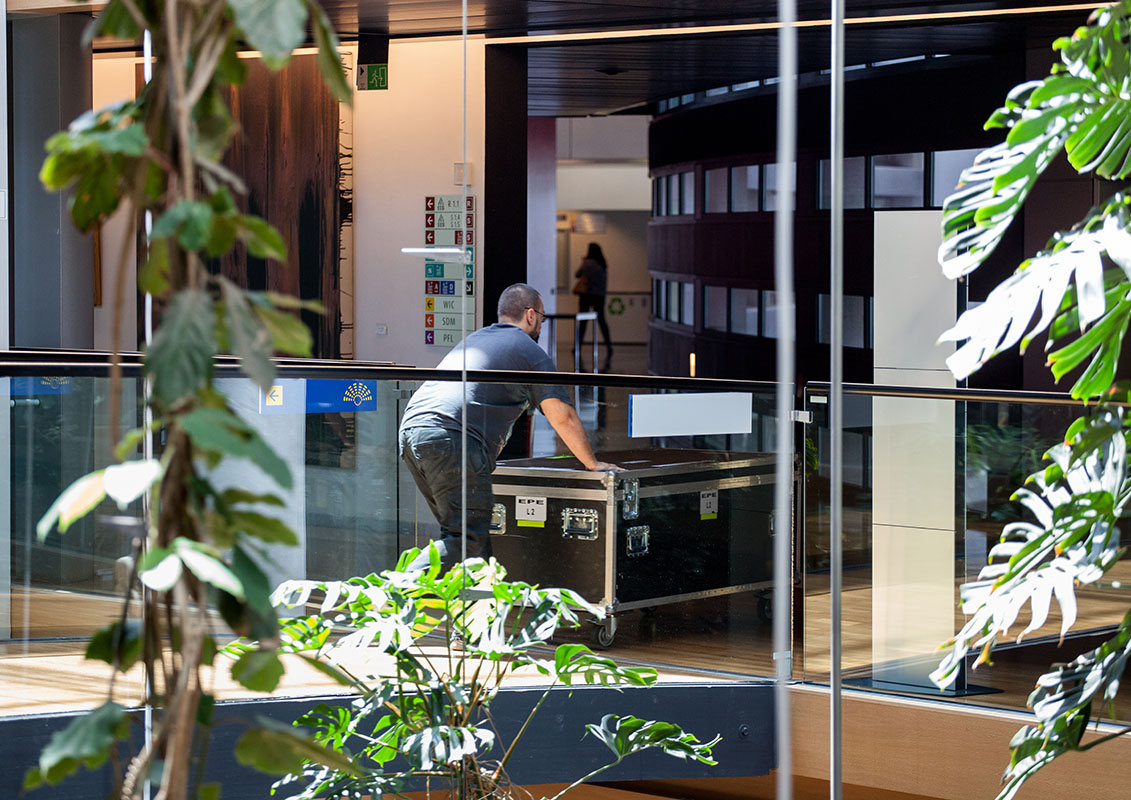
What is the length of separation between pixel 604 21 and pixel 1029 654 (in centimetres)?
448

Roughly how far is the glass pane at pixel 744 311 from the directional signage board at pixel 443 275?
423 cm

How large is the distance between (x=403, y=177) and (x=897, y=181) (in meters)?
3.87

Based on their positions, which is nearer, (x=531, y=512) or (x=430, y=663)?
(x=430, y=663)

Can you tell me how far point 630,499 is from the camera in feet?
15.6

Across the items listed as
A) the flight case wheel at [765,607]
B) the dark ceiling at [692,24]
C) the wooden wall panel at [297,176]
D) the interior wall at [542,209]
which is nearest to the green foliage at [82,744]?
the flight case wheel at [765,607]

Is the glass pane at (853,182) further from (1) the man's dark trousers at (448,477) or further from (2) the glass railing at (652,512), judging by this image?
(1) the man's dark trousers at (448,477)

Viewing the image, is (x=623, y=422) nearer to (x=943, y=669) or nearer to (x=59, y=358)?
(x=59, y=358)

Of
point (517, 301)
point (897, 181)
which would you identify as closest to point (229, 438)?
point (517, 301)

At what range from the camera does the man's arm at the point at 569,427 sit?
4.63 meters

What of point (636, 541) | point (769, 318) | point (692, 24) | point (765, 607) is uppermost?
point (692, 24)

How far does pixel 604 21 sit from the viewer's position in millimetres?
7609

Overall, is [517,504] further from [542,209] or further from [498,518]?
[542,209]

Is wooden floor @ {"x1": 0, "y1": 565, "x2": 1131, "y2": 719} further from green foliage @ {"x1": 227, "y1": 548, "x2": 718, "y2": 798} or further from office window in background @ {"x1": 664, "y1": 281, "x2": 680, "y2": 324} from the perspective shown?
office window in background @ {"x1": 664, "y1": 281, "x2": 680, "y2": 324}

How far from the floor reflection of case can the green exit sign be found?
4525 mm
